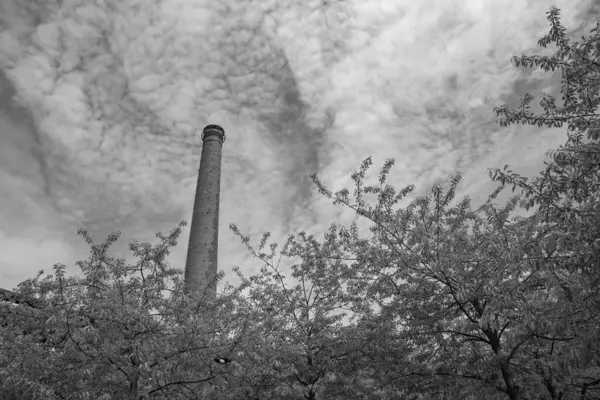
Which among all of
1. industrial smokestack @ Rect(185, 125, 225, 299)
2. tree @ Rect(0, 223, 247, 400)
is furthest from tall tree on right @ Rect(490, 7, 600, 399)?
industrial smokestack @ Rect(185, 125, 225, 299)

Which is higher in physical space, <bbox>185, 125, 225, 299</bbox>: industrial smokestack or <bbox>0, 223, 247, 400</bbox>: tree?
<bbox>185, 125, 225, 299</bbox>: industrial smokestack

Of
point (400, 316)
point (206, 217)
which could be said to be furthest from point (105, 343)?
point (206, 217)

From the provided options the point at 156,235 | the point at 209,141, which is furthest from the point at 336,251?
the point at 209,141

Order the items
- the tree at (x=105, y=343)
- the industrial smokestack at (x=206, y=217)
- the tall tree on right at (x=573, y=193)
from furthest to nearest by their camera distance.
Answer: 1. the industrial smokestack at (x=206, y=217)
2. the tree at (x=105, y=343)
3. the tall tree on right at (x=573, y=193)

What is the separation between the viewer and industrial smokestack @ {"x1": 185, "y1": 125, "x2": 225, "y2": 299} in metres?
22.9

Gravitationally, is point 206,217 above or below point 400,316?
above

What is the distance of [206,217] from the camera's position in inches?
991

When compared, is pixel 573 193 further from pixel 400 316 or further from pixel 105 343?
pixel 105 343

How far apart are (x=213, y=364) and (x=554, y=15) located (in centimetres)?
958

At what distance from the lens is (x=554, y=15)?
6.42m

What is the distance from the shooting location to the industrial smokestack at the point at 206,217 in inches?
900

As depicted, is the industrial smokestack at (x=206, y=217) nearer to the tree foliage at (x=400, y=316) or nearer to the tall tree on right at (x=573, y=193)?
the tree foliage at (x=400, y=316)

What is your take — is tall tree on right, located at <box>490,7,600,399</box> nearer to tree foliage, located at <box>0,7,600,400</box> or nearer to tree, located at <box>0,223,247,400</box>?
tree foliage, located at <box>0,7,600,400</box>

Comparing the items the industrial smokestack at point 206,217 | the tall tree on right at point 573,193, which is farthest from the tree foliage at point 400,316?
the industrial smokestack at point 206,217
